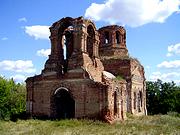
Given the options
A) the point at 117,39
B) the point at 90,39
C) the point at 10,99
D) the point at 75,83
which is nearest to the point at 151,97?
the point at 117,39

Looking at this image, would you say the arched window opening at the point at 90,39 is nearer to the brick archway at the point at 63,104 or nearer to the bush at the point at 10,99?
the brick archway at the point at 63,104

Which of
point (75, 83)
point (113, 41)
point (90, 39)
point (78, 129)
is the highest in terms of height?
point (113, 41)

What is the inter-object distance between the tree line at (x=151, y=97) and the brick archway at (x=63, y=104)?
9853mm

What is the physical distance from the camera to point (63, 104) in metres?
23.5

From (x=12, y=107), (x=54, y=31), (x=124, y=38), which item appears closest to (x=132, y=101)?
(x=124, y=38)

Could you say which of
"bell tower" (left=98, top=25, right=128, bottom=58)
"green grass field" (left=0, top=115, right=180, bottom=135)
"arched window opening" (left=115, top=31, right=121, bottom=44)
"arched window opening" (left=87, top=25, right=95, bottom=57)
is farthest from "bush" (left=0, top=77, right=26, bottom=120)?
"green grass field" (left=0, top=115, right=180, bottom=135)

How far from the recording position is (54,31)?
76.5 ft

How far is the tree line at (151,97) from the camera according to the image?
3394 cm

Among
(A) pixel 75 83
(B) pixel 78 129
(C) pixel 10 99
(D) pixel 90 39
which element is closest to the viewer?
(B) pixel 78 129

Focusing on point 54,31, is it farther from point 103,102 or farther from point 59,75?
point 103,102

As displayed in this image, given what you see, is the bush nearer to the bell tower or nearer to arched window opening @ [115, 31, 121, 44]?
the bell tower

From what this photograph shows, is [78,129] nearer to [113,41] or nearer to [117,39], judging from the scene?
[113,41]

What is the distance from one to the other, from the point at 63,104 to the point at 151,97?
66.1 feet

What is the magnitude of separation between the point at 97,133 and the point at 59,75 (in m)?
7.52
